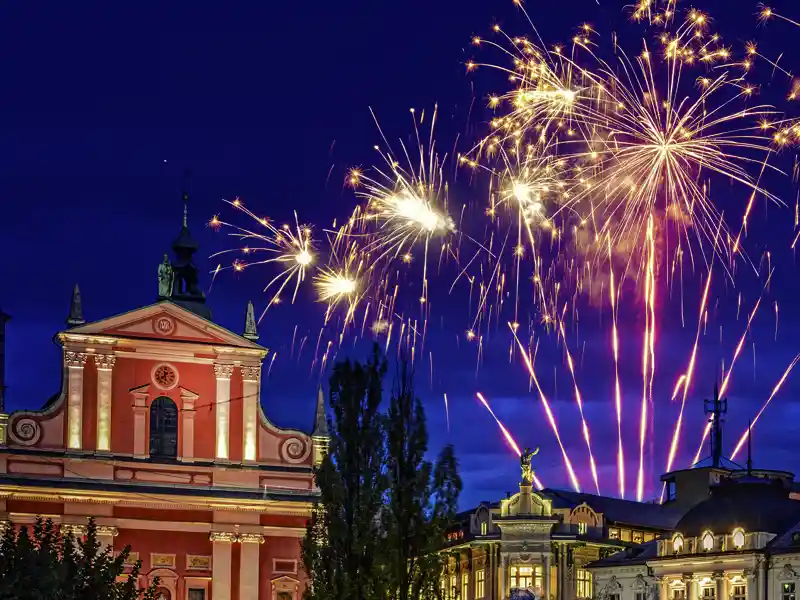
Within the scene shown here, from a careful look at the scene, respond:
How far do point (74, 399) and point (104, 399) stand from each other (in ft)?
3.85

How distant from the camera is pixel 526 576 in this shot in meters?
77.8

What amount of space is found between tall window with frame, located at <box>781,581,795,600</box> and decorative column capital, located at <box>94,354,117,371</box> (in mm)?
29440

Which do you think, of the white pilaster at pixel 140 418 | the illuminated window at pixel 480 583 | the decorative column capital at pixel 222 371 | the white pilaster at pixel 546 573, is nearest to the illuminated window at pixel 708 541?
the white pilaster at pixel 546 573

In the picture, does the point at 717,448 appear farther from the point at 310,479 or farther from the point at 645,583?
the point at 310,479

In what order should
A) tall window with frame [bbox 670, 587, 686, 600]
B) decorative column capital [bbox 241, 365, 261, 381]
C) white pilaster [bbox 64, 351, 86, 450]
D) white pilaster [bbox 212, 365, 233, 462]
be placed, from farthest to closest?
tall window with frame [bbox 670, 587, 686, 600] < decorative column capital [bbox 241, 365, 261, 381] < white pilaster [bbox 212, 365, 233, 462] < white pilaster [bbox 64, 351, 86, 450]

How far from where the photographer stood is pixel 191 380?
213ft

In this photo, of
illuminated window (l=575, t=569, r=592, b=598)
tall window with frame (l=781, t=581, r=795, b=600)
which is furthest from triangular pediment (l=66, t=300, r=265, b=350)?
tall window with frame (l=781, t=581, r=795, b=600)

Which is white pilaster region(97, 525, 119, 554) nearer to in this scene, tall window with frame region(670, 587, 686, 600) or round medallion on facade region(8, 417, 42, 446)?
round medallion on facade region(8, 417, 42, 446)

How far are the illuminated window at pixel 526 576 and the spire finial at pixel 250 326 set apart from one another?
20296 millimetres

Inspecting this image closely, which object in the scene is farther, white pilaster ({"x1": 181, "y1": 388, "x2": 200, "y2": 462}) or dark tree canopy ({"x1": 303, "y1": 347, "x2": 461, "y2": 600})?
white pilaster ({"x1": 181, "y1": 388, "x2": 200, "y2": 462})

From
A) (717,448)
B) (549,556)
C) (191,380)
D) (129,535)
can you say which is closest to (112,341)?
(191,380)

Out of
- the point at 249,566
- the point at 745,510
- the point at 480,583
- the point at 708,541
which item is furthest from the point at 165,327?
the point at 745,510

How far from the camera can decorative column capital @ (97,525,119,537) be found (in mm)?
61906

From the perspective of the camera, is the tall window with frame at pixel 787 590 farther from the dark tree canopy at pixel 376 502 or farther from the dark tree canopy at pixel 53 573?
the dark tree canopy at pixel 53 573
